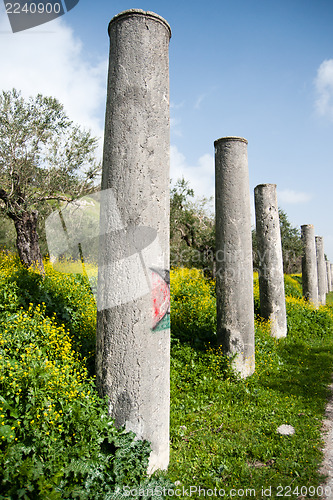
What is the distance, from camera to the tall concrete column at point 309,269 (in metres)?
15.6

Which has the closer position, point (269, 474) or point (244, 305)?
point (269, 474)

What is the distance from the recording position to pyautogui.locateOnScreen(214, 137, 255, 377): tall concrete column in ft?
21.0

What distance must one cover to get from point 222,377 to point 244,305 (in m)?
1.41

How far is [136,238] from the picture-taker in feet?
11.7

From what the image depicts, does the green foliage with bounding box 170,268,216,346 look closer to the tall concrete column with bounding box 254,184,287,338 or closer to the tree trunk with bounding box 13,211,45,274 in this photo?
the tall concrete column with bounding box 254,184,287,338

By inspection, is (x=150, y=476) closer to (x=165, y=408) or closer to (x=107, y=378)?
(x=165, y=408)

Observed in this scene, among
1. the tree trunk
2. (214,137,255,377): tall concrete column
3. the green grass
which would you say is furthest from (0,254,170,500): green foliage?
the tree trunk

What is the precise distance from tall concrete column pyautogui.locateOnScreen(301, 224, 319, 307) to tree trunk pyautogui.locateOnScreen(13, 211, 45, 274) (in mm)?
12061

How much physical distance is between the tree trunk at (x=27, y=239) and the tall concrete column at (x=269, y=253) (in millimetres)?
6533


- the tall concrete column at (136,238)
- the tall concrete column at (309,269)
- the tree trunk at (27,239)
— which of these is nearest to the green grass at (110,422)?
the tall concrete column at (136,238)

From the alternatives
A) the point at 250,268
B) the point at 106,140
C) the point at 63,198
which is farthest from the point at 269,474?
the point at 63,198

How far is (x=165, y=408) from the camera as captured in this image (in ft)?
11.9

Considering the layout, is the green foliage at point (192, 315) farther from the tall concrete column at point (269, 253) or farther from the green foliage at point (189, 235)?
the green foliage at point (189, 235)

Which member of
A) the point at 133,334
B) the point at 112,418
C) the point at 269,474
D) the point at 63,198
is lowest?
the point at 269,474
